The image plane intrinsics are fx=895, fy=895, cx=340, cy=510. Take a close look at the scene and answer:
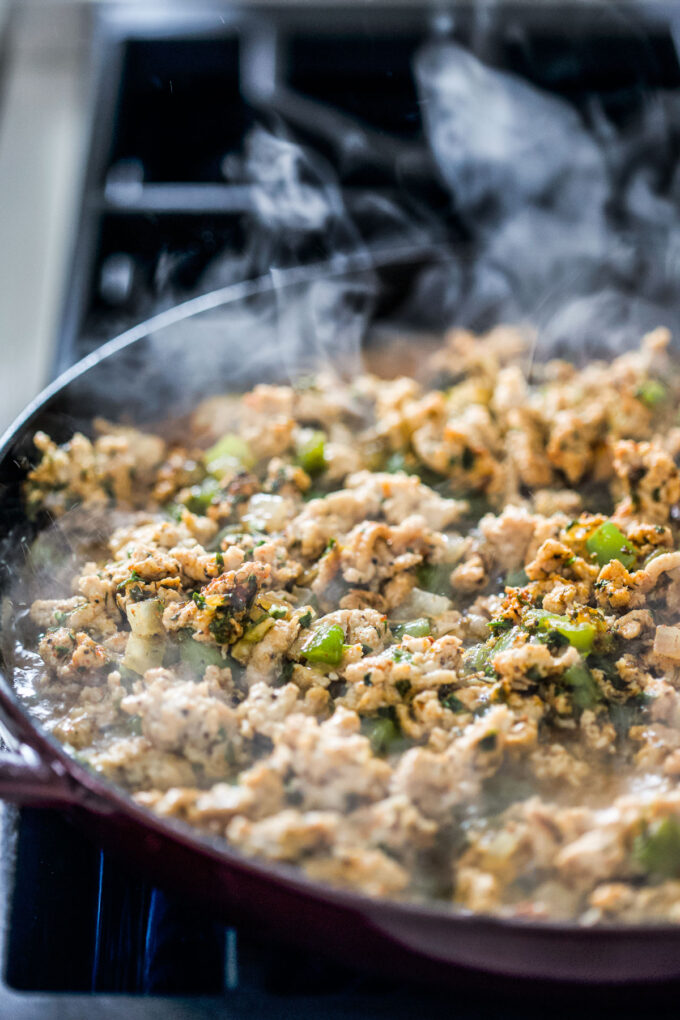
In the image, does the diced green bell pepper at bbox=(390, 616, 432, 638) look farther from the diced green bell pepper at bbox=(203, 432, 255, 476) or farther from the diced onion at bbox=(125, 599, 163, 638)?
the diced green bell pepper at bbox=(203, 432, 255, 476)

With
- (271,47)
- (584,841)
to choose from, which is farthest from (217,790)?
(271,47)

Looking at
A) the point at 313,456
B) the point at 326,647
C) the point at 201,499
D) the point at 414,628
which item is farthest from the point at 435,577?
the point at 201,499

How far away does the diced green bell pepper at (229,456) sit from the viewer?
2.07m

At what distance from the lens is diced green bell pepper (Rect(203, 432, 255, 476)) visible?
2.07 meters

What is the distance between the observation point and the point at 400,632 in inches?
65.9

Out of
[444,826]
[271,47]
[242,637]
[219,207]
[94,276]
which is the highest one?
[271,47]

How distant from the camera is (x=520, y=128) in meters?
2.88

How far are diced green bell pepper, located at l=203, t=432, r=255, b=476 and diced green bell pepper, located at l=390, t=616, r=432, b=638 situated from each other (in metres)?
0.61

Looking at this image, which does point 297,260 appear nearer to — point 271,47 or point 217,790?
point 271,47

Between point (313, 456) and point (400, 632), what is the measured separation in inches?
21.6

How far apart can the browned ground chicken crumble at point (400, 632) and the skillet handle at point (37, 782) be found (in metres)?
0.14

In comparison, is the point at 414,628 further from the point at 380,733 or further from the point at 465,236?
the point at 465,236

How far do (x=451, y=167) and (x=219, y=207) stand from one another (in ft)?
2.58

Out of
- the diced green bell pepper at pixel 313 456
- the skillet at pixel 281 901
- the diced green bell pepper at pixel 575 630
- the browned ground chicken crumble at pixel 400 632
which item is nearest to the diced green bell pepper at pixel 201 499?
the browned ground chicken crumble at pixel 400 632
